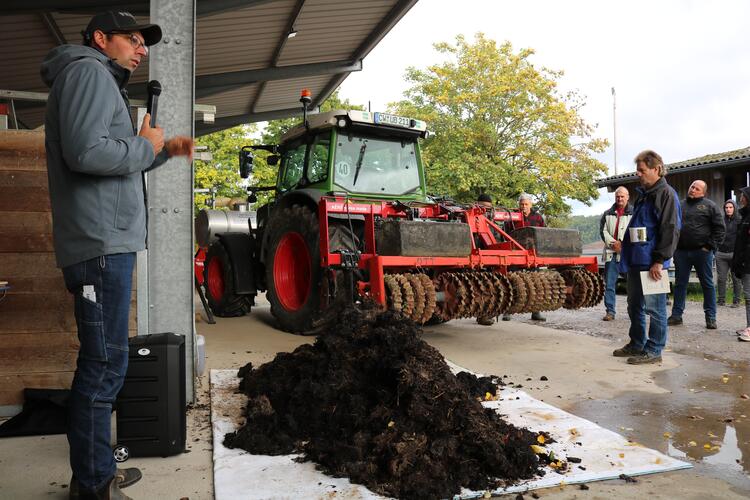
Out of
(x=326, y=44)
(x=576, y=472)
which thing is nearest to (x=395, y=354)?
(x=576, y=472)

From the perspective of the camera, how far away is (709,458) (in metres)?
3.04

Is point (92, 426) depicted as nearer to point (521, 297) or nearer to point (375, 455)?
point (375, 455)

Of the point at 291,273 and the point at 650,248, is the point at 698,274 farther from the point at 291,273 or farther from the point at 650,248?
the point at 291,273

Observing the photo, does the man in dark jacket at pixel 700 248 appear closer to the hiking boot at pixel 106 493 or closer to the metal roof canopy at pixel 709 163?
the hiking boot at pixel 106 493

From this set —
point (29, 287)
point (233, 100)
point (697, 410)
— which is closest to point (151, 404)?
point (29, 287)

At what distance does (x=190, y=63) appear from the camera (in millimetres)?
3787

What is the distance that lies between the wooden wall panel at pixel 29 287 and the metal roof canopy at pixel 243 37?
9.75 ft

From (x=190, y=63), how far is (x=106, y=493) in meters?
2.61

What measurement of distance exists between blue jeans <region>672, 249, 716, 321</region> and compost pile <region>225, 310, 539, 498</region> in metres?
5.27

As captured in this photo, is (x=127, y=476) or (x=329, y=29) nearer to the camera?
(x=127, y=476)

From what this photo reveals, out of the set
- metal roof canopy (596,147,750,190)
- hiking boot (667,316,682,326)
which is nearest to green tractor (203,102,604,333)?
hiking boot (667,316,682,326)

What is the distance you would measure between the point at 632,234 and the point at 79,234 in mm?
4688

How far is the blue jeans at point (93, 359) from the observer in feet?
7.55

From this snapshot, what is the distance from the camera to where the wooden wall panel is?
11.9 feet
